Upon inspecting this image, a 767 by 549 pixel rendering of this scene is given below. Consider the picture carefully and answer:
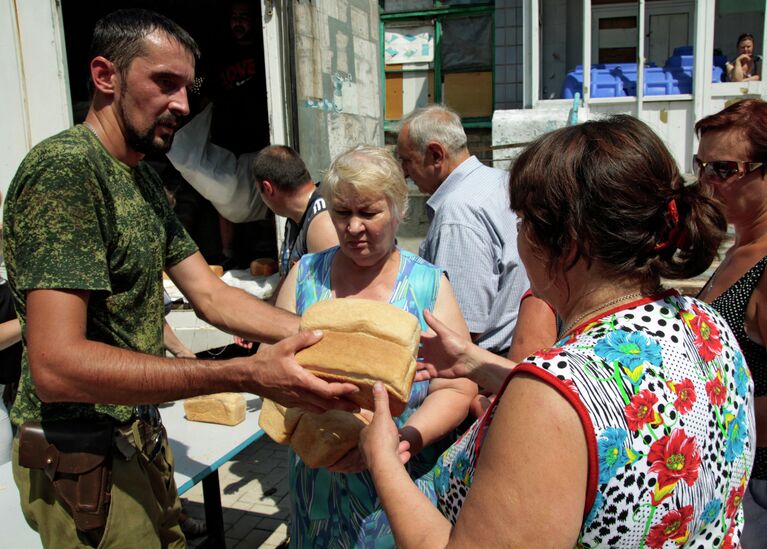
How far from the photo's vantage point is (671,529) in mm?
1123

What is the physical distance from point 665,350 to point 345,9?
16.6 ft

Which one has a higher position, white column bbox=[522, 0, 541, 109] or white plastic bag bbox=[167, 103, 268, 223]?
white column bbox=[522, 0, 541, 109]

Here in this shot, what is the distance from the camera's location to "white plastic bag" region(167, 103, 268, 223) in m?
5.77

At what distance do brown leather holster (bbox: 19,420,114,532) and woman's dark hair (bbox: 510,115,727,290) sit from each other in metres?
1.44

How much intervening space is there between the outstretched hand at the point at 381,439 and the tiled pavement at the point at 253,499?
229 cm

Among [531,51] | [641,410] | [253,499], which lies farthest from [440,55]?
[641,410]

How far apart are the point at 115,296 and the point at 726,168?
2.17 metres

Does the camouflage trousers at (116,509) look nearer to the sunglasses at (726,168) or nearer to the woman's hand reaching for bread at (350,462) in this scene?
the woman's hand reaching for bread at (350,462)

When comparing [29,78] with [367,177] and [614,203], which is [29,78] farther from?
[614,203]

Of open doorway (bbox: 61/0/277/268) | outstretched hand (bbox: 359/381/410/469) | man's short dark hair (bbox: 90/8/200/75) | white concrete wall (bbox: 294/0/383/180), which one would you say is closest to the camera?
outstretched hand (bbox: 359/381/410/469)

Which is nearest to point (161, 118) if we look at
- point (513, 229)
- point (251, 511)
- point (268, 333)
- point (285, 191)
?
point (268, 333)

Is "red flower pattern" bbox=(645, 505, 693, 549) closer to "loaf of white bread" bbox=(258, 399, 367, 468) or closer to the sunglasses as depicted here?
"loaf of white bread" bbox=(258, 399, 367, 468)

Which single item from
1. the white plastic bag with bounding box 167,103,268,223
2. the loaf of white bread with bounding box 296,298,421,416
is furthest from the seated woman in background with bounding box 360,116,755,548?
the white plastic bag with bounding box 167,103,268,223

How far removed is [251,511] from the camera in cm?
411
